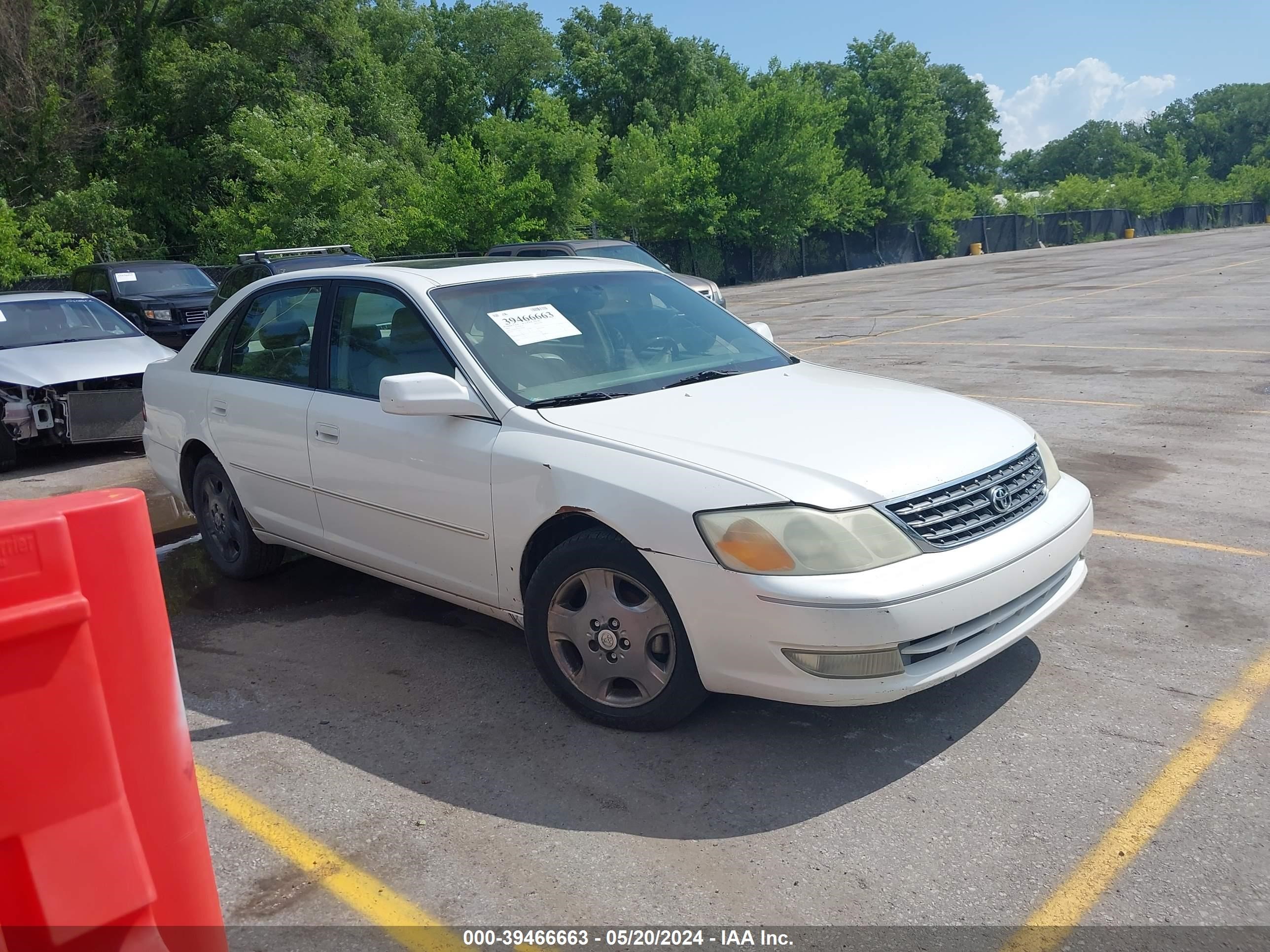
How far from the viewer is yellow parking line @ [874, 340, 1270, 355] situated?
12.6 m

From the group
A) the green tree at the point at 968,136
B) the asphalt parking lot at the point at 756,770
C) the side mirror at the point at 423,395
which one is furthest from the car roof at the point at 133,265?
the green tree at the point at 968,136

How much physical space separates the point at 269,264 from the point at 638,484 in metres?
12.7

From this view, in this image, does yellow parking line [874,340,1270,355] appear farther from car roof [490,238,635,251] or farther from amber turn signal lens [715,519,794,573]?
amber turn signal lens [715,519,794,573]

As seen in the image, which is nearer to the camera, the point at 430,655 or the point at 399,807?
the point at 399,807

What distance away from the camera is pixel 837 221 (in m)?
44.6

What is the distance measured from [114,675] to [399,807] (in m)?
1.40

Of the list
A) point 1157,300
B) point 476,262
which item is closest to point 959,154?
point 1157,300

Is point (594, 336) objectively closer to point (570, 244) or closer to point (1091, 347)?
point (1091, 347)

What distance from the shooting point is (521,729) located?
3957 mm

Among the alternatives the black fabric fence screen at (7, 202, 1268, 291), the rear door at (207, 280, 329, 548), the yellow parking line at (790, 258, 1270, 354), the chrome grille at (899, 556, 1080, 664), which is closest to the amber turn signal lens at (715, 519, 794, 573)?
the chrome grille at (899, 556, 1080, 664)

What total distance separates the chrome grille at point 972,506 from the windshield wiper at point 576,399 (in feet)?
4.21

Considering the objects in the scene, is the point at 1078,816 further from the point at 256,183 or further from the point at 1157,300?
the point at 256,183

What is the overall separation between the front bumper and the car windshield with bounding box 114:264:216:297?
15656mm

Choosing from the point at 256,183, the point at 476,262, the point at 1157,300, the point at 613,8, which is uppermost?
the point at 613,8
